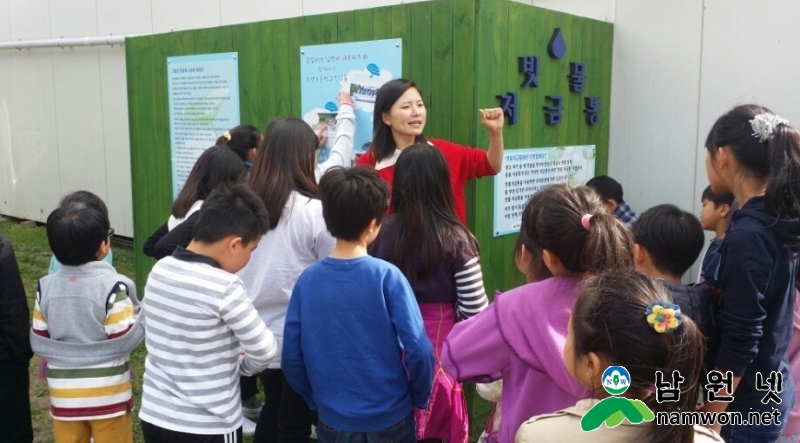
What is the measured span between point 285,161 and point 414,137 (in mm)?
698

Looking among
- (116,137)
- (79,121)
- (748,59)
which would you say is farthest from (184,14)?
(748,59)

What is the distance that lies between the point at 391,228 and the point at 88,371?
1276 mm

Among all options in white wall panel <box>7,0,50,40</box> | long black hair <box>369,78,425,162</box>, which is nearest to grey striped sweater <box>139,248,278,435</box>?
long black hair <box>369,78,425,162</box>

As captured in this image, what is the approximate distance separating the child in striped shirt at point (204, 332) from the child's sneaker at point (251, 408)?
1.64 meters

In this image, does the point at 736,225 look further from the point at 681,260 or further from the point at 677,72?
the point at 677,72

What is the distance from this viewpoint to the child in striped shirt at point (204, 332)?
2.13 meters

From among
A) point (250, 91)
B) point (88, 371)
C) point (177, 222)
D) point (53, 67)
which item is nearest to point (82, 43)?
point (53, 67)

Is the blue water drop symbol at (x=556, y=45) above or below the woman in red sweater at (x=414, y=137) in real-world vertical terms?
above

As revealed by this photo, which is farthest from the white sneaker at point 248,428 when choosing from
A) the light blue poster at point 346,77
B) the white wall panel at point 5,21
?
the white wall panel at point 5,21

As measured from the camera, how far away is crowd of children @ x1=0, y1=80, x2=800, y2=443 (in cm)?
150

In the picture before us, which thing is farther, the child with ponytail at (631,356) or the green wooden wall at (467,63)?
the green wooden wall at (467,63)

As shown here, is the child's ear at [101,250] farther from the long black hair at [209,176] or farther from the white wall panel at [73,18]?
the white wall panel at [73,18]

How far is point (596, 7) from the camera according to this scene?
171 inches

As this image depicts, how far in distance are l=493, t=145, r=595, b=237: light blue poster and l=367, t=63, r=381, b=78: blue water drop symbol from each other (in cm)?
83
